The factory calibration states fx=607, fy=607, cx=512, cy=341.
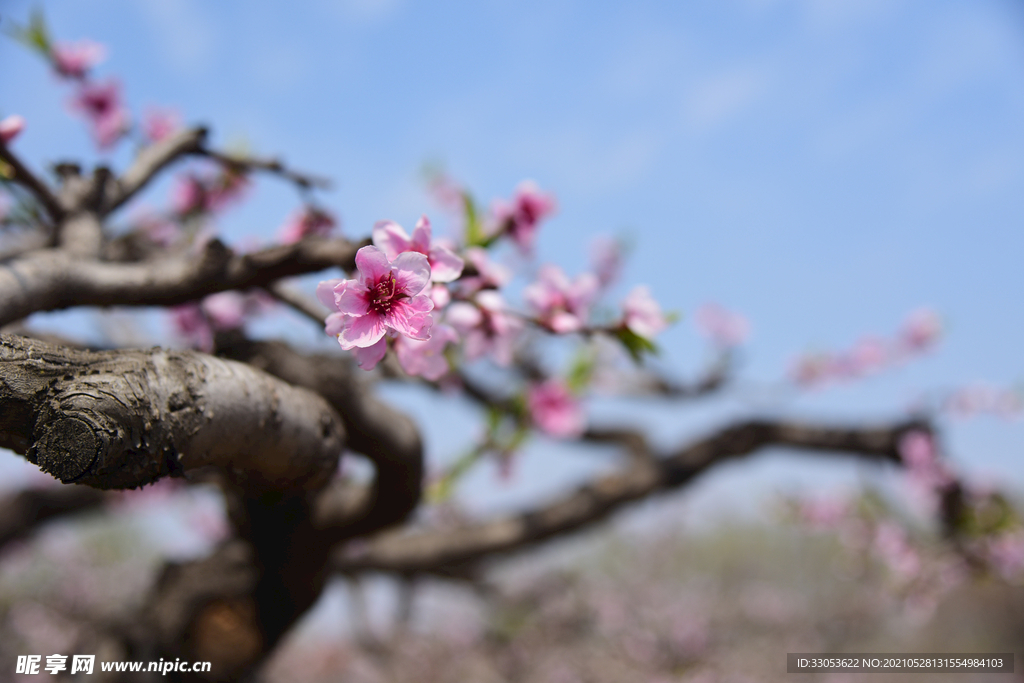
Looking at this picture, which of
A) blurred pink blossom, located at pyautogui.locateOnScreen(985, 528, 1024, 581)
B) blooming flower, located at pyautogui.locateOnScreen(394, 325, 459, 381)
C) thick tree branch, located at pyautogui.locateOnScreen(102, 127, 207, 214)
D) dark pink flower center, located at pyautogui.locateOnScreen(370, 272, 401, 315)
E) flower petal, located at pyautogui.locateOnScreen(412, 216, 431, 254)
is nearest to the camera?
dark pink flower center, located at pyautogui.locateOnScreen(370, 272, 401, 315)

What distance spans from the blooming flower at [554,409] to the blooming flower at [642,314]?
4.36ft

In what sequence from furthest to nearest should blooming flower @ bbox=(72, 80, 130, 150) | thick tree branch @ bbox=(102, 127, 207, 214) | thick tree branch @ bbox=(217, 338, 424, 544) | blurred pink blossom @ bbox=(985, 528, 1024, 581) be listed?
blurred pink blossom @ bbox=(985, 528, 1024, 581) → blooming flower @ bbox=(72, 80, 130, 150) → thick tree branch @ bbox=(102, 127, 207, 214) → thick tree branch @ bbox=(217, 338, 424, 544)

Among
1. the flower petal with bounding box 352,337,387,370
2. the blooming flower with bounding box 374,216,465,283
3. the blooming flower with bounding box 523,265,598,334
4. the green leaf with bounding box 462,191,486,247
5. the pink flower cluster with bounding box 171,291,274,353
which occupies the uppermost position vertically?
the pink flower cluster with bounding box 171,291,274,353

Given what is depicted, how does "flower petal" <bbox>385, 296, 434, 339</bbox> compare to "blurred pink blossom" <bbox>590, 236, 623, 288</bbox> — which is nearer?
"flower petal" <bbox>385, 296, 434, 339</bbox>

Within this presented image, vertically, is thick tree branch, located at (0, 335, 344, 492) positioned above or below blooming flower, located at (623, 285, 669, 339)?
below

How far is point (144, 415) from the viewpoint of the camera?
40.8 inches

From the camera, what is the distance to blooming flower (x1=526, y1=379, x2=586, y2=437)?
291 cm

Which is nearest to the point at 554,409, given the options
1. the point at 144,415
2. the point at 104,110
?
the point at 144,415

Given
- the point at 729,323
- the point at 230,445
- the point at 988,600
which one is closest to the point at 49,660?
the point at 230,445

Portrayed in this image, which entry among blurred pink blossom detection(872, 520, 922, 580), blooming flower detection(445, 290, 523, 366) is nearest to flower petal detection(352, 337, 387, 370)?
blooming flower detection(445, 290, 523, 366)

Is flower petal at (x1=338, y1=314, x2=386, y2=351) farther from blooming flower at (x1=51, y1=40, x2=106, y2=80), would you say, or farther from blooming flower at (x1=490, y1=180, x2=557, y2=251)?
blooming flower at (x1=51, y1=40, x2=106, y2=80)

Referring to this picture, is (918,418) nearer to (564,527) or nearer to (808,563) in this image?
(564,527)

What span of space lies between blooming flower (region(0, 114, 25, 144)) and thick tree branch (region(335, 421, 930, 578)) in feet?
8.39

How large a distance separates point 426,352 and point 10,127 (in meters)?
1.22
